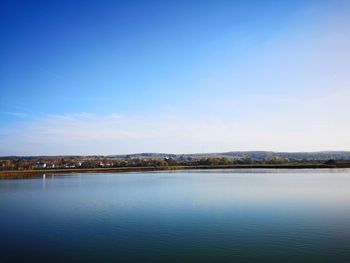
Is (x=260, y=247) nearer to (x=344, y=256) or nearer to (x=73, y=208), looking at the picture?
(x=344, y=256)

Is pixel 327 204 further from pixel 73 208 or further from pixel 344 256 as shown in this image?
pixel 73 208

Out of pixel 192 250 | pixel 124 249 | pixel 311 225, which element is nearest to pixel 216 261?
pixel 192 250

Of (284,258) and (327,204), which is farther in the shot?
(327,204)

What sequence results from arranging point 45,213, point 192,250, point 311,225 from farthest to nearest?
point 45,213
point 311,225
point 192,250

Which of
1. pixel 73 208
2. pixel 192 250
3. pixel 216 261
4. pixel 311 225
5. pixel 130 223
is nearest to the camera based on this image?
pixel 216 261

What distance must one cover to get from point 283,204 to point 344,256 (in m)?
12.2

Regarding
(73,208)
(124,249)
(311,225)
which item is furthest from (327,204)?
(73,208)

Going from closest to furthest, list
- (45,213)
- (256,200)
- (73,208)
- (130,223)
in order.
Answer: (130,223), (45,213), (73,208), (256,200)

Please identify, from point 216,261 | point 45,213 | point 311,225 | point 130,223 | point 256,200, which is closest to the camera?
point 216,261

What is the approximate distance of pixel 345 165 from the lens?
87812 millimetres

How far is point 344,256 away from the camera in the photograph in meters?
12.4

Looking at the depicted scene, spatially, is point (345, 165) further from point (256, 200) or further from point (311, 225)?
point (311, 225)

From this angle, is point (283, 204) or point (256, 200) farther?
point (256, 200)

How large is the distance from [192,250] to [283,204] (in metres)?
12.9
